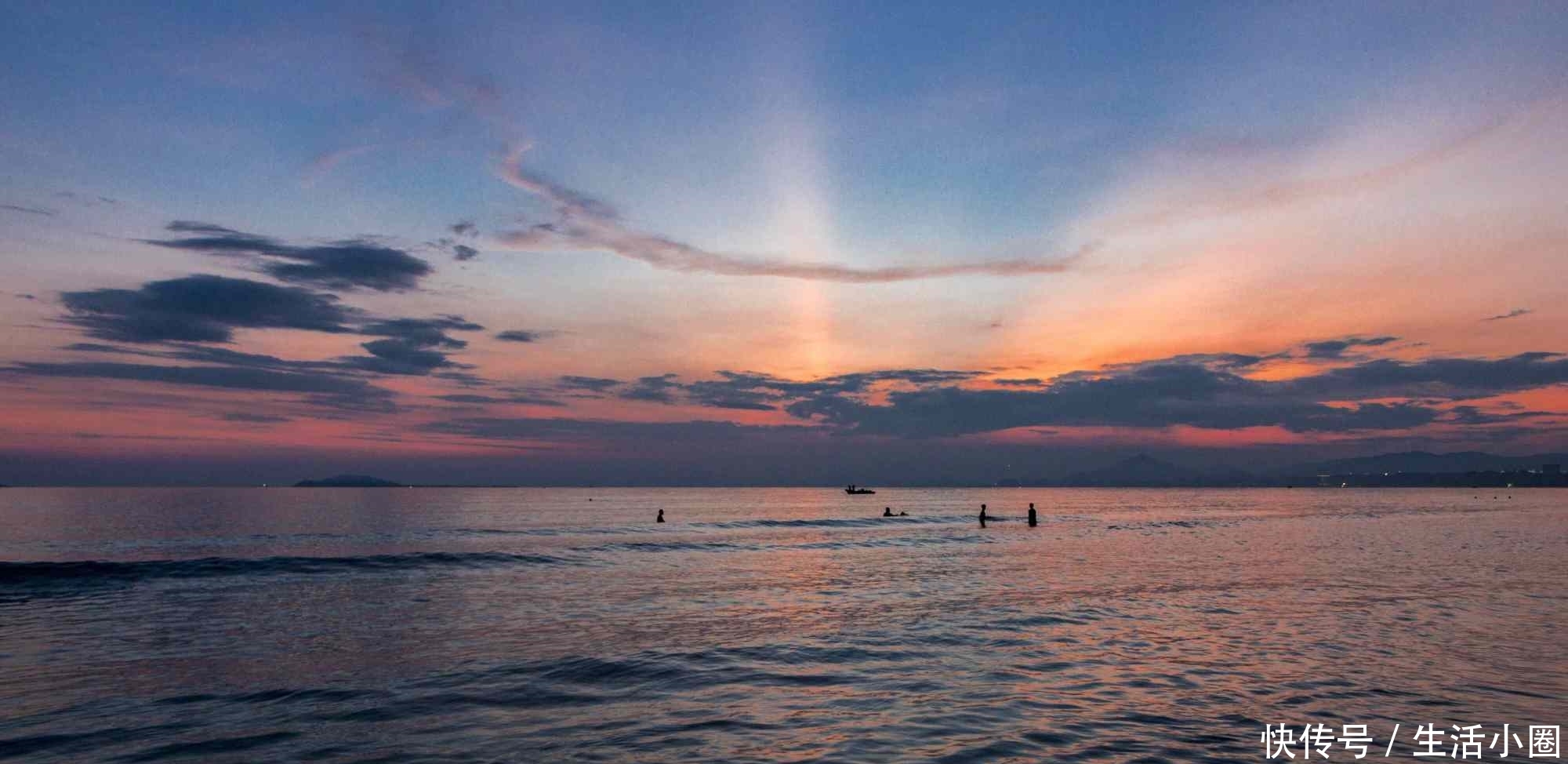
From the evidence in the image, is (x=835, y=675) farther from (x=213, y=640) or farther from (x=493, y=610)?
(x=213, y=640)

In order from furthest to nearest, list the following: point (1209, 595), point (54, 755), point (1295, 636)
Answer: point (1209, 595), point (1295, 636), point (54, 755)

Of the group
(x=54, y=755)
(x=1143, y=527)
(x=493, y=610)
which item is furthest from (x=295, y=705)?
(x=1143, y=527)

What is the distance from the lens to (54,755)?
1455 cm

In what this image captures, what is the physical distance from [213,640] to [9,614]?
40.0 feet

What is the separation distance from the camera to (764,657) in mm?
22875

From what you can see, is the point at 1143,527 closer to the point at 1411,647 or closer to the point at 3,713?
the point at 1411,647

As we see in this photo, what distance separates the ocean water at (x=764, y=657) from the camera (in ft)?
50.5

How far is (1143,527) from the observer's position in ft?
302

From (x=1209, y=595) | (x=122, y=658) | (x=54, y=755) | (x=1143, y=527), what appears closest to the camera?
(x=54, y=755)

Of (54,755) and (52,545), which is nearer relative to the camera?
(54,755)

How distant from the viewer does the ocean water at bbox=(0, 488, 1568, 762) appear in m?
15.4

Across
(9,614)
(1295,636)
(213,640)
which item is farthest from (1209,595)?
(9,614)

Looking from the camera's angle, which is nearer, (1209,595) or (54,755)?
(54,755)

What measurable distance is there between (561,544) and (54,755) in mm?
53866
